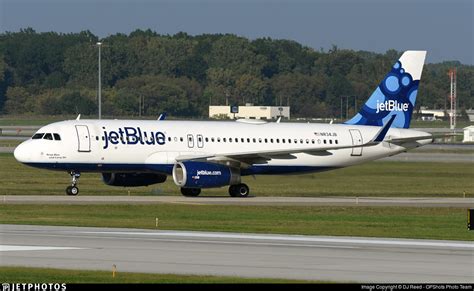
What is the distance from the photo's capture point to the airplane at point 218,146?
5356 centimetres

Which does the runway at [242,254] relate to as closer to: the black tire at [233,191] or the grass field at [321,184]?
the black tire at [233,191]

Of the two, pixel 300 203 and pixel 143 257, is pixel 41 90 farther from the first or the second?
pixel 143 257

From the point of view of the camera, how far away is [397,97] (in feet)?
204

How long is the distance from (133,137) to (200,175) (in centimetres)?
354

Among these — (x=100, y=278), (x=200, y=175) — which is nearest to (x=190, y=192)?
(x=200, y=175)

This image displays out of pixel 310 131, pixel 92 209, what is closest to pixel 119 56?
pixel 310 131

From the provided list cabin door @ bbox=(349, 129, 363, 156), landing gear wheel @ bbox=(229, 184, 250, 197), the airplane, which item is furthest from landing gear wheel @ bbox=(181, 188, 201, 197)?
cabin door @ bbox=(349, 129, 363, 156)

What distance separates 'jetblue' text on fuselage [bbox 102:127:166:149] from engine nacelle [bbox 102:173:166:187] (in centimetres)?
189

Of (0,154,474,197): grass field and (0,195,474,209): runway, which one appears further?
(0,154,474,197): grass field

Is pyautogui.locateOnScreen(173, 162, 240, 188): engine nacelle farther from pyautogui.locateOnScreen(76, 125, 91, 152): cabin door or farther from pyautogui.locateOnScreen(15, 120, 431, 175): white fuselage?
pyautogui.locateOnScreen(76, 125, 91, 152): cabin door

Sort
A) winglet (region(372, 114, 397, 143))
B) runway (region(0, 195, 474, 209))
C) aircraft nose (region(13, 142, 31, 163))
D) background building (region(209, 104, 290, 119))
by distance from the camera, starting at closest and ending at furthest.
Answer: runway (region(0, 195, 474, 209))
aircraft nose (region(13, 142, 31, 163))
winglet (region(372, 114, 397, 143))
background building (region(209, 104, 290, 119))

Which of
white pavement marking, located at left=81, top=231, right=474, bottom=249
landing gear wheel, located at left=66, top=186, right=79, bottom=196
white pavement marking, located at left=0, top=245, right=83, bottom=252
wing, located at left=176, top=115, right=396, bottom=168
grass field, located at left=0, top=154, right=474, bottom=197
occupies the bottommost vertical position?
grass field, located at left=0, top=154, right=474, bottom=197

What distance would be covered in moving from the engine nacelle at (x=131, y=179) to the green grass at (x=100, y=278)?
29107mm

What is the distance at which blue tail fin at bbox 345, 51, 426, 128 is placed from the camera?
6184 cm
